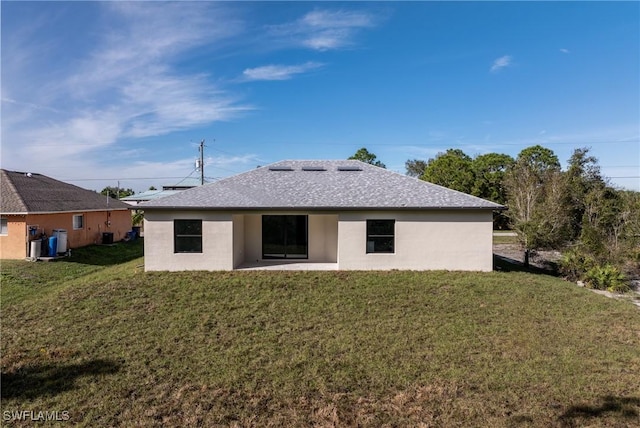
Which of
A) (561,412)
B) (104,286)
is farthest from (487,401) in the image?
(104,286)

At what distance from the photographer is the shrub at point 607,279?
42.4ft

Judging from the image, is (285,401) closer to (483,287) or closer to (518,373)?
(518,373)

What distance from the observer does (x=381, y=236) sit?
13.2 metres

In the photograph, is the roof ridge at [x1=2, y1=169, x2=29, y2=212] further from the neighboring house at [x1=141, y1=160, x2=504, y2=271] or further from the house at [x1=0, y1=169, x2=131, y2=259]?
the neighboring house at [x1=141, y1=160, x2=504, y2=271]

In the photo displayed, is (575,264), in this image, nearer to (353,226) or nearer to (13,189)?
(353,226)

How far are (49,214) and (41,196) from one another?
84.7 inches

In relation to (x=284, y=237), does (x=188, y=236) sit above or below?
above

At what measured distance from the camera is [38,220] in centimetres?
1752

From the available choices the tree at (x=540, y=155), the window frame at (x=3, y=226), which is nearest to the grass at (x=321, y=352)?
the window frame at (x=3, y=226)

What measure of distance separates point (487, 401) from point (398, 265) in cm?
740

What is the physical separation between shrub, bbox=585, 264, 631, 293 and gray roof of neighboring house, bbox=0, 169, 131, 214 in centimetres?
2432

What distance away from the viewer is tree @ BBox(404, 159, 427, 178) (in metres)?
64.2

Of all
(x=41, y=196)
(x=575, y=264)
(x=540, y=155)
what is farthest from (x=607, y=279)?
(x=540, y=155)

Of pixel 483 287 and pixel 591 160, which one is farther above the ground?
pixel 591 160
